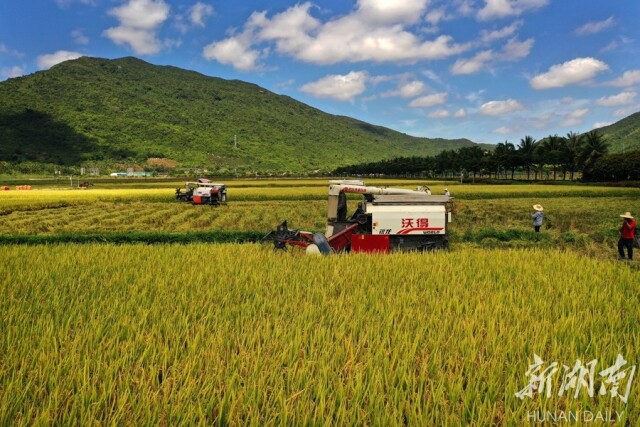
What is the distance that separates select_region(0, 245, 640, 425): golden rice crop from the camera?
3096 mm

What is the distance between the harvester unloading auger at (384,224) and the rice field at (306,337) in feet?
5.42

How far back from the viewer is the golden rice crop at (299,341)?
3.10m

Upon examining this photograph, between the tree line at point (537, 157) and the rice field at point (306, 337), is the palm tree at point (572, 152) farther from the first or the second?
the rice field at point (306, 337)

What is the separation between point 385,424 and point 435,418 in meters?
0.48

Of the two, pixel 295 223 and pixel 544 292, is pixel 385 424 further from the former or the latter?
pixel 295 223

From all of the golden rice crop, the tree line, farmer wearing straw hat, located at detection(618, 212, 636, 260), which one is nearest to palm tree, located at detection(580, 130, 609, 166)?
the tree line

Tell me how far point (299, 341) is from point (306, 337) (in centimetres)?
27

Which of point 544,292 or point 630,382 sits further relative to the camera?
point 544,292

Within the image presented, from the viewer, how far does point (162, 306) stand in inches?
229

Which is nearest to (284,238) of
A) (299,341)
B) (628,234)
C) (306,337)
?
(306,337)

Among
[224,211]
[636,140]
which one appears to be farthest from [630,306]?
[636,140]

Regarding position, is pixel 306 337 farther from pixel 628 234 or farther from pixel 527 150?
pixel 527 150

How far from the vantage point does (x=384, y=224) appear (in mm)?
11844

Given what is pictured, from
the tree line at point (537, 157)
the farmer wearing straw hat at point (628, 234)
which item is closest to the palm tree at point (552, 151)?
the tree line at point (537, 157)
